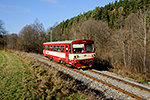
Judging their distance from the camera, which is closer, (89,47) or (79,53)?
(79,53)

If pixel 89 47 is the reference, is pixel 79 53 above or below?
below

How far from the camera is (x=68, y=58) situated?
10805 millimetres

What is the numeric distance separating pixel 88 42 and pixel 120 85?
203 inches

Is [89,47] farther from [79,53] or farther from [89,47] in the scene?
[79,53]

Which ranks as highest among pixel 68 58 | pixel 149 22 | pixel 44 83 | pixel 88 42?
pixel 149 22

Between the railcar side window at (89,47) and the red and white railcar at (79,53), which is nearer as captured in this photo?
the red and white railcar at (79,53)

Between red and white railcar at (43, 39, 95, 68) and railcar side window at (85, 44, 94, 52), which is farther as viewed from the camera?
railcar side window at (85, 44, 94, 52)

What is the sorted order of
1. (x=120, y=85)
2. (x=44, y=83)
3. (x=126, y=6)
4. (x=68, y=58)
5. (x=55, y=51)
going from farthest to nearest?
(x=126, y=6) < (x=55, y=51) < (x=68, y=58) < (x=120, y=85) < (x=44, y=83)

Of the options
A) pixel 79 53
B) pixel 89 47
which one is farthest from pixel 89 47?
pixel 79 53

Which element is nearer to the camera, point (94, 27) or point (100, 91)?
point (100, 91)

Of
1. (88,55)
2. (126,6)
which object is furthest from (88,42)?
(126,6)

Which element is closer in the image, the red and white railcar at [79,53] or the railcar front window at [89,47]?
the red and white railcar at [79,53]

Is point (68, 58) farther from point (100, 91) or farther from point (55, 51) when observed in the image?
point (100, 91)

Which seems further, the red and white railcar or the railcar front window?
the railcar front window
